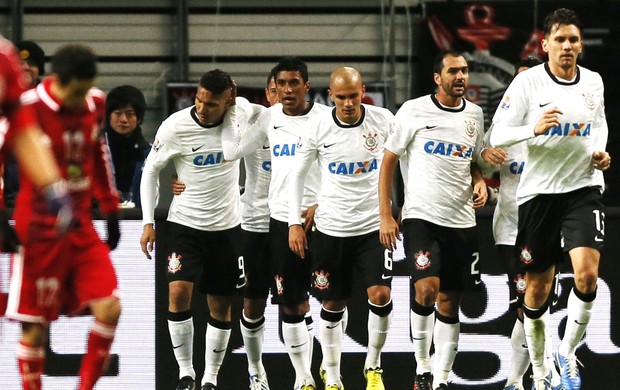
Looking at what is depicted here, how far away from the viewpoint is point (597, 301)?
33.9ft

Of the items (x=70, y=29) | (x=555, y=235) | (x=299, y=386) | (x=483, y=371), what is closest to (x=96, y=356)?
(x=299, y=386)

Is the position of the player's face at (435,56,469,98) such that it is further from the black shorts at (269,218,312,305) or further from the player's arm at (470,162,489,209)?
the black shorts at (269,218,312,305)

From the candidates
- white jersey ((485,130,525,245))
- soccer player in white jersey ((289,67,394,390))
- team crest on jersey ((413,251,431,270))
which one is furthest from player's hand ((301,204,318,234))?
white jersey ((485,130,525,245))

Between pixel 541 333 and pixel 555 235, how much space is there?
0.75m

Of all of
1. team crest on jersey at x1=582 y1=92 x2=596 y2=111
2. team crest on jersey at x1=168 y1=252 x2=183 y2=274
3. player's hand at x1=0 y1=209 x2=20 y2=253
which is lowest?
team crest on jersey at x1=168 y1=252 x2=183 y2=274

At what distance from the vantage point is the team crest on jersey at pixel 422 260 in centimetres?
934

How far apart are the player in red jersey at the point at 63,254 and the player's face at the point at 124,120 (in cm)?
393

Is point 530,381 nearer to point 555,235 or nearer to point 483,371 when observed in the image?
point 483,371

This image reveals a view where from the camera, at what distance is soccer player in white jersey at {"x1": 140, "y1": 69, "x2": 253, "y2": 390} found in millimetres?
9844

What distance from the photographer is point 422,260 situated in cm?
934

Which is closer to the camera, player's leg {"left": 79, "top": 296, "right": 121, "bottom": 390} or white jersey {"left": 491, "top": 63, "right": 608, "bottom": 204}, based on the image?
player's leg {"left": 79, "top": 296, "right": 121, "bottom": 390}

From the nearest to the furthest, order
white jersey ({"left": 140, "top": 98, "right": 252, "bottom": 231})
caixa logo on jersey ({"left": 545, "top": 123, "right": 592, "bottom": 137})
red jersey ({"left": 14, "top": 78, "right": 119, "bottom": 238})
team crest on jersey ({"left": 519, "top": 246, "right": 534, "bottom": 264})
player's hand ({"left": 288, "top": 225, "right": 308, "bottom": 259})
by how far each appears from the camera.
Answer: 1. red jersey ({"left": 14, "top": 78, "right": 119, "bottom": 238})
2. caixa logo on jersey ({"left": 545, "top": 123, "right": 592, "bottom": 137})
3. team crest on jersey ({"left": 519, "top": 246, "right": 534, "bottom": 264})
4. player's hand ({"left": 288, "top": 225, "right": 308, "bottom": 259})
5. white jersey ({"left": 140, "top": 98, "right": 252, "bottom": 231})

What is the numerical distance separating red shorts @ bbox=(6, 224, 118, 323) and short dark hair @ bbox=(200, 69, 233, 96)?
2.50 meters

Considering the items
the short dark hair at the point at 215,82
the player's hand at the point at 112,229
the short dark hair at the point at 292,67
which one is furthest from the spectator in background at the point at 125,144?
the player's hand at the point at 112,229
